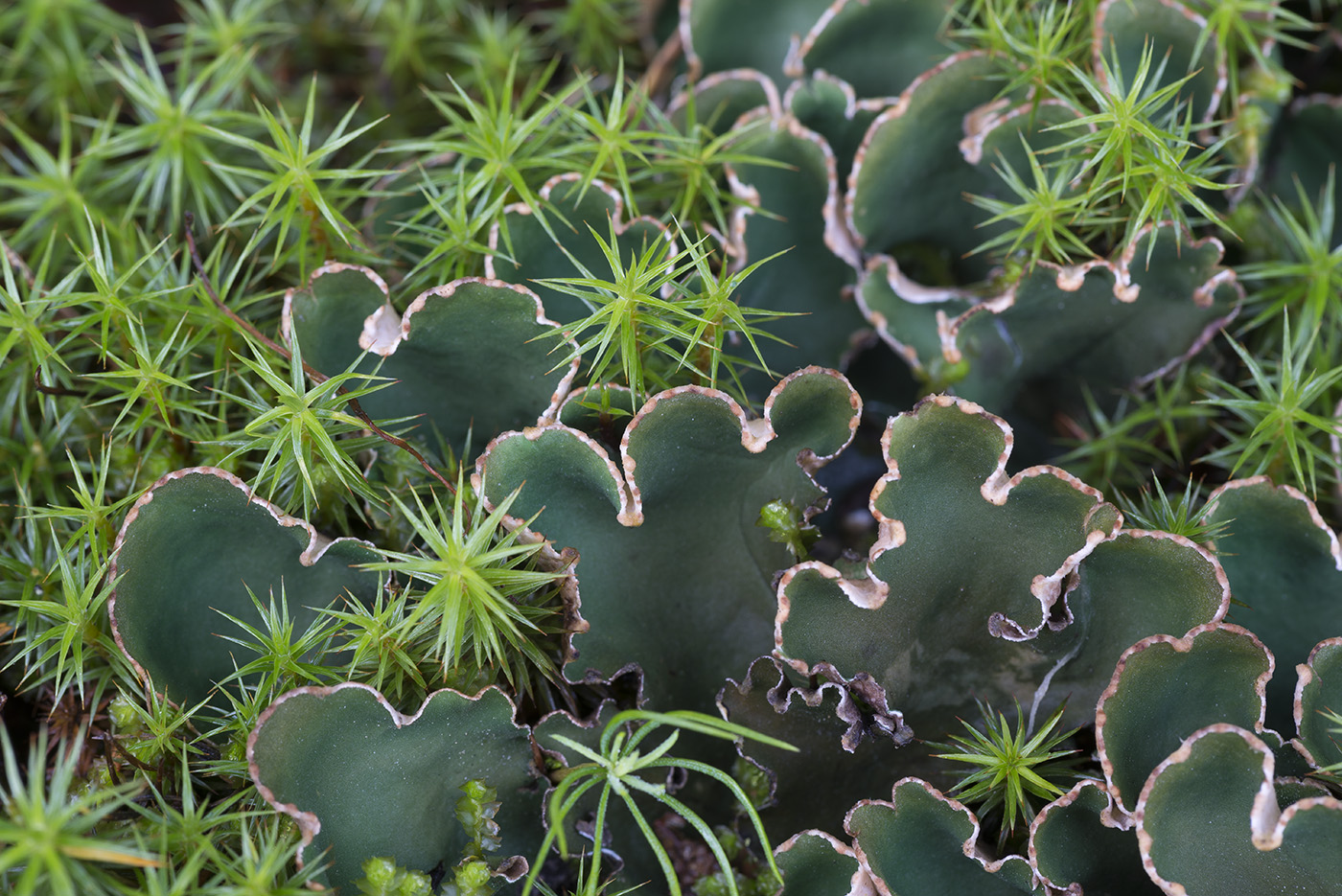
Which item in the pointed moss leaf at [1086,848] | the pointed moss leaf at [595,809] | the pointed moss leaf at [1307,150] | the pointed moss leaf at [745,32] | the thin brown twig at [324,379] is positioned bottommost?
the pointed moss leaf at [595,809]

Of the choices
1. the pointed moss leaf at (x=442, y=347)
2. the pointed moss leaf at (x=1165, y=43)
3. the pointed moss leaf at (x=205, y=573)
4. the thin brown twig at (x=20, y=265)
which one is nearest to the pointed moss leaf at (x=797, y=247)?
the pointed moss leaf at (x=442, y=347)

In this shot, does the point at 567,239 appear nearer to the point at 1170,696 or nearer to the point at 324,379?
the point at 324,379

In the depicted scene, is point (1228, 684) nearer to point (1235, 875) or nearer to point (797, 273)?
point (1235, 875)

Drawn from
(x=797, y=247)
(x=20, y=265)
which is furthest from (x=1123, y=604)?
(x=20, y=265)

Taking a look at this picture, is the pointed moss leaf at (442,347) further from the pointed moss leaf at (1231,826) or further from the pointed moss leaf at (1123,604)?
the pointed moss leaf at (1231,826)

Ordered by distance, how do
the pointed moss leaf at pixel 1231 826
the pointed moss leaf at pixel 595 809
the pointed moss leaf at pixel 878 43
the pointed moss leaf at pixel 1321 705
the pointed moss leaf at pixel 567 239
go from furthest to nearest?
1. the pointed moss leaf at pixel 878 43
2. the pointed moss leaf at pixel 567 239
3. the pointed moss leaf at pixel 595 809
4. the pointed moss leaf at pixel 1321 705
5. the pointed moss leaf at pixel 1231 826

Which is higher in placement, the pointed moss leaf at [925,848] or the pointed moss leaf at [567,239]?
the pointed moss leaf at [567,239]

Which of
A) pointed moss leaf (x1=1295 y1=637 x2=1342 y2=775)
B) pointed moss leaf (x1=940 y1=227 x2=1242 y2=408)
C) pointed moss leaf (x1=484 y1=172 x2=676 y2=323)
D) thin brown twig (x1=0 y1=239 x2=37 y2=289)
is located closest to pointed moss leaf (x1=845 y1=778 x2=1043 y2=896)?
pointed moss leaf (x1=1295 y1=637 x2=1342 y2=775)
